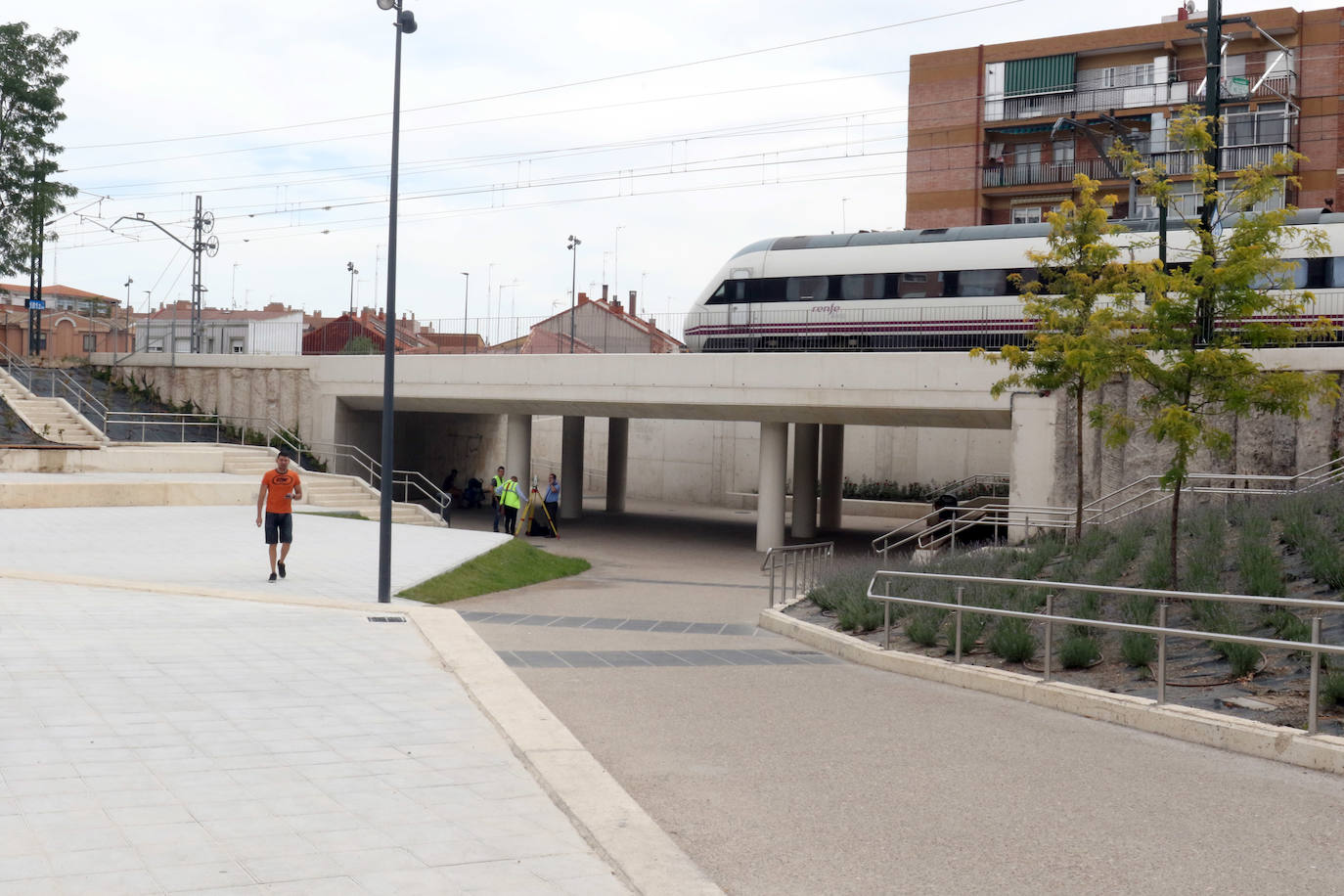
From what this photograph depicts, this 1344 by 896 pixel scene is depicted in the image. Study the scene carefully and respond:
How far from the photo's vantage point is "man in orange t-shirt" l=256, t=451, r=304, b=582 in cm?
1641

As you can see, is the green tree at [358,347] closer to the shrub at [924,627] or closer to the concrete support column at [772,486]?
the concrete support column at [772,486]

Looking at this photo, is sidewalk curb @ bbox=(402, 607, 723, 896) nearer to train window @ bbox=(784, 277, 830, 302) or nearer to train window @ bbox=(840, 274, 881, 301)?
train window @ bbox=(840, 274, 881, 301)

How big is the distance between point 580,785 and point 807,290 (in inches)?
1006

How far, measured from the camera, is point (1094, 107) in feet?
152

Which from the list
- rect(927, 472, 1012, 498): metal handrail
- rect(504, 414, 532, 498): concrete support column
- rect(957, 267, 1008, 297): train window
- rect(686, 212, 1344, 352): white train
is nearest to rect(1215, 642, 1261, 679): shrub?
rect(686, 212, 1344, 352): white train

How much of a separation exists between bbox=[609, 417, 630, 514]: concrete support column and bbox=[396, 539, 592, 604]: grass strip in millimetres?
17364

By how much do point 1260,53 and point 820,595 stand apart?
1442 inches

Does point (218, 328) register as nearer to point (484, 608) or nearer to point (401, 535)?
point (401, 535)

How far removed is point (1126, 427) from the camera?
47.0 ft

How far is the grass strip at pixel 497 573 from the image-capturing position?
59.5 ft

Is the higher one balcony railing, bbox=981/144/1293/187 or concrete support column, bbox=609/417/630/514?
balcony railing, bbox=981/144/1293/187

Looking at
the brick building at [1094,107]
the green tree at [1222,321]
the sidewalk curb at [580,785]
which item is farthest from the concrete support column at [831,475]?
the sidewalk curb at [580,785]

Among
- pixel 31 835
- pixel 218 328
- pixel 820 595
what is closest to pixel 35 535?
pixel 820 595

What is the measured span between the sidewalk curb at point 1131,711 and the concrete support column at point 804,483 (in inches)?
904
